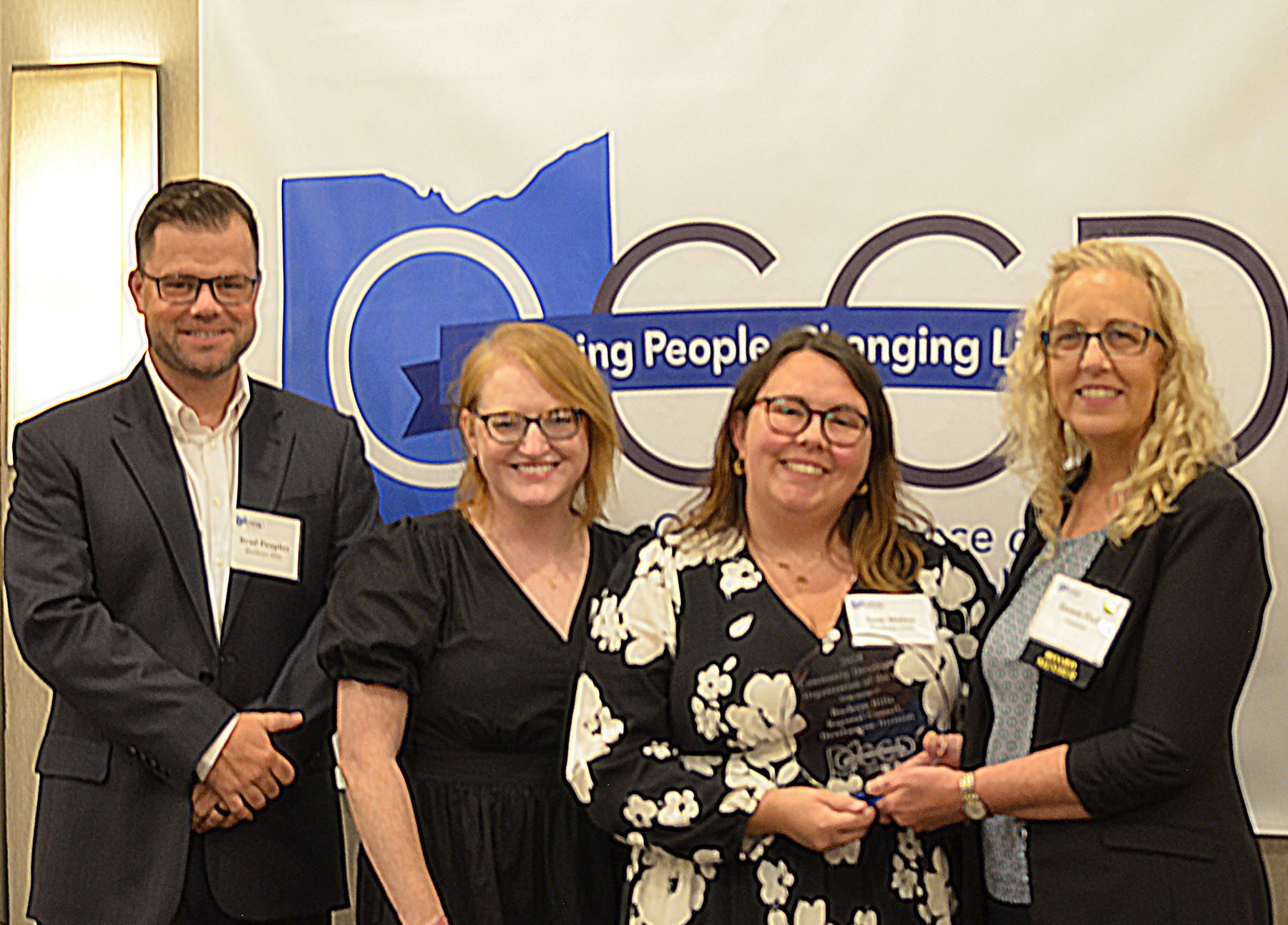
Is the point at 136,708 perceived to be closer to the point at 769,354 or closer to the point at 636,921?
the point at 636,921

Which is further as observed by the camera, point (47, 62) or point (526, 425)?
point (47, 62)

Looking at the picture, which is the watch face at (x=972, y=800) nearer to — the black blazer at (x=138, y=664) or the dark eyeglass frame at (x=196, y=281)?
the black blazer at (x=138, y=664)

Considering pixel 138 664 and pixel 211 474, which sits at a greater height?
pixel 211 474

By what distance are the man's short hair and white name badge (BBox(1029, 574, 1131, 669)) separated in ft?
4.87

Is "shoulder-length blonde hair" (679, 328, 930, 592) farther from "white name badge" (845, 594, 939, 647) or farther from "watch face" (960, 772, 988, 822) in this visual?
"watch face" (960, 772, 988, 822)

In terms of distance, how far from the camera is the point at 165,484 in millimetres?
2256

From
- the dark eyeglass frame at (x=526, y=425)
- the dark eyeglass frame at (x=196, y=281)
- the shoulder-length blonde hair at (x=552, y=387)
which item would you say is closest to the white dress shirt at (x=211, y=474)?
the dark eyeglass frame at (x=196, y=281)

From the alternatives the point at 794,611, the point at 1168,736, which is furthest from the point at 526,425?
the point at 1168,736

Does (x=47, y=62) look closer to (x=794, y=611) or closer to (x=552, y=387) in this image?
(x=552, y=387)

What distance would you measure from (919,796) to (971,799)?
3.0 inches

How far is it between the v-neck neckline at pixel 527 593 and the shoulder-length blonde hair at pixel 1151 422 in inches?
28.2

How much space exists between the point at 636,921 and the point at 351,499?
91cm

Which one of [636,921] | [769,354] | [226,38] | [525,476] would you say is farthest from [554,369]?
[226,38]

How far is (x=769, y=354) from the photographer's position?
6.60 ft
